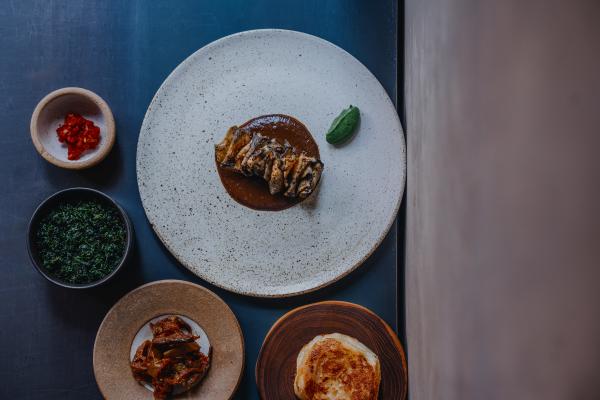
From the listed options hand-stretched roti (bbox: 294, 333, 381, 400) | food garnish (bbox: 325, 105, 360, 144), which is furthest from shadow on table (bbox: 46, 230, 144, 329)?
food garnish (bbox: 325, 105, 360, 144)

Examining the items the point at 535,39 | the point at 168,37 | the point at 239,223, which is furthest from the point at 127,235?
the point at 535,39

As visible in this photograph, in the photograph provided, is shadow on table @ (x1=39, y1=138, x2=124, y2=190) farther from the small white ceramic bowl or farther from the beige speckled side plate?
the beige speckled side plate

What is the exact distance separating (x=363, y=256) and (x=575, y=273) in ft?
4.73

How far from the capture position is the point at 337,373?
206cm

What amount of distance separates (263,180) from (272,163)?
125 millimetres

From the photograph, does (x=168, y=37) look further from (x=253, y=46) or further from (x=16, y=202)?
(x=16, y=202)

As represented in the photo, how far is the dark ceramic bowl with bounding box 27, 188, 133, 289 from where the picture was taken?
2137mm

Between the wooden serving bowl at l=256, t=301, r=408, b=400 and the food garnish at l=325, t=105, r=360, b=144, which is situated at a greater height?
the food garnish at l=325, t=105, r=360, b=144

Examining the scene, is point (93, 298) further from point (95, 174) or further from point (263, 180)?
point (263, 180)

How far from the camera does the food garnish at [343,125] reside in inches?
87.7

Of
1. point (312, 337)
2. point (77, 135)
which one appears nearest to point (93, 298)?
point (77, 135)

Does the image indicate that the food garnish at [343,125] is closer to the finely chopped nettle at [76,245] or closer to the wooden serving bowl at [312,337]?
the wooden serving bowl at [312,337]

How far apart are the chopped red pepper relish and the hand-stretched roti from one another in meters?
1.24

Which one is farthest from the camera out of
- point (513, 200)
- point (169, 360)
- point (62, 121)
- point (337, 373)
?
point (62, 121)
